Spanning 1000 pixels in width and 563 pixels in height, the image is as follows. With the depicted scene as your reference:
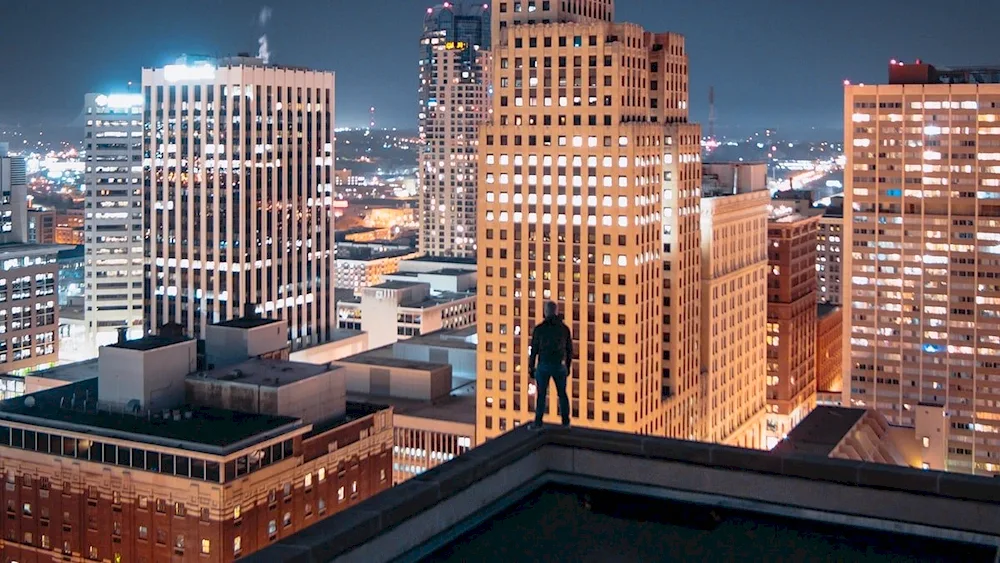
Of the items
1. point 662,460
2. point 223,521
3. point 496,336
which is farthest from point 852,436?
point 662,460

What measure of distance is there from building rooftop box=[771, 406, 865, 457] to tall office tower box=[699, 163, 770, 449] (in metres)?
8.54

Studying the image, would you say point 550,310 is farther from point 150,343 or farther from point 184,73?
point 184,73

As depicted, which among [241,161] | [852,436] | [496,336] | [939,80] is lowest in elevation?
[852,436]

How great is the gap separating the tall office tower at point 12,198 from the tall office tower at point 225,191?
22.6 m

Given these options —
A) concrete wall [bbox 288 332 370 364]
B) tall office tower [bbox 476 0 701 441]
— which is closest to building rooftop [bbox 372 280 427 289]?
concrete wall [bbox 288 332 370 364]

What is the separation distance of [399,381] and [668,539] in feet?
335

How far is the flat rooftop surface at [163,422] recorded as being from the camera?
252ft

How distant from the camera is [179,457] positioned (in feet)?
246

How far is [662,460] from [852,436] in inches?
3485

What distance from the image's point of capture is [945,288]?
147875 mm

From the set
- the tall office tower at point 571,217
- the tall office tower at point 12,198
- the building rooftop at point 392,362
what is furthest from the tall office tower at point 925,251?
the tall office tower at point 12,198

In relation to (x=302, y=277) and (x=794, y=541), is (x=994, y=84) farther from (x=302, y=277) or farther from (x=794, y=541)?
(x=794, y=541)

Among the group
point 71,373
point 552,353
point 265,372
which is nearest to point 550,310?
point 552,353

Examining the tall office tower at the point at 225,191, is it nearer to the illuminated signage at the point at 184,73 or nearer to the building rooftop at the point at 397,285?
the illuminated signage at the point at 184,73
